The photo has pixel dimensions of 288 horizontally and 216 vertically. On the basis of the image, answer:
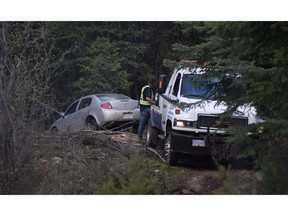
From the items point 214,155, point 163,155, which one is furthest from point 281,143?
point 163,155

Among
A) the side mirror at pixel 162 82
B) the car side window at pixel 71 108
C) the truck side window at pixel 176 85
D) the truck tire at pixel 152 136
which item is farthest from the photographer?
the truck tire at pixel 152 136

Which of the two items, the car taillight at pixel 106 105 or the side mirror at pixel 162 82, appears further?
the car taillight at pixel 106 105

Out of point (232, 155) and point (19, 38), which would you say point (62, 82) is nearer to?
point (19, 38)

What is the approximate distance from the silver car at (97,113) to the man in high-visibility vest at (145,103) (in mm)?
126

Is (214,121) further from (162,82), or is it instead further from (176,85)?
(176,85)

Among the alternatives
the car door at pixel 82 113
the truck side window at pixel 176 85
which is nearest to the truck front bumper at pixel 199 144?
the truck side window at pixel 176 85

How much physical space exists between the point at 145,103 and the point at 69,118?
157 centimetres

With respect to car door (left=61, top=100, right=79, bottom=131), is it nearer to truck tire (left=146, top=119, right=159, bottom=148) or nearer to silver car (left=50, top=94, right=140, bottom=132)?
silver car (left=50, top=94, right=140, bottom=132)

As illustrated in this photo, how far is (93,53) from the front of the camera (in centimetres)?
952

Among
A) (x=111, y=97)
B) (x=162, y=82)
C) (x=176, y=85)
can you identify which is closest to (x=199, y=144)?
(x=162, y=82)

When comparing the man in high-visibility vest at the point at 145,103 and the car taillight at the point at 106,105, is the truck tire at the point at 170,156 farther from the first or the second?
the car taillight at the point at 106,105

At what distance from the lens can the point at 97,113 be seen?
10789 millimetres

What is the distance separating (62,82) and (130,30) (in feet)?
4.52

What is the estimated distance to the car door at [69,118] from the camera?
976 centimetres
